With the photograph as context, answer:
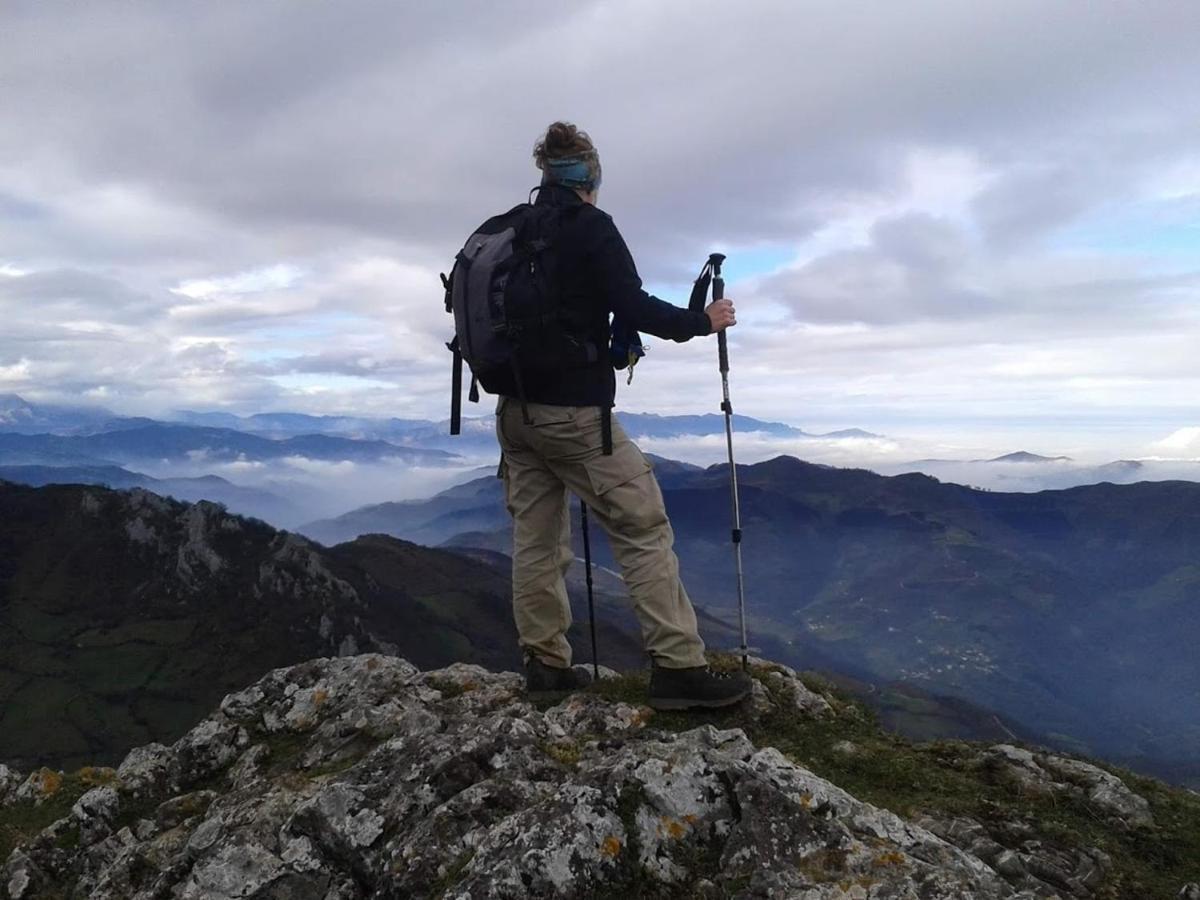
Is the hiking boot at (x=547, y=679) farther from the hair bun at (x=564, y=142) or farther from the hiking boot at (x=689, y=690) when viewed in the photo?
the hair bun at (x=564, y=142)

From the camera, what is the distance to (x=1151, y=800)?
7.55 m

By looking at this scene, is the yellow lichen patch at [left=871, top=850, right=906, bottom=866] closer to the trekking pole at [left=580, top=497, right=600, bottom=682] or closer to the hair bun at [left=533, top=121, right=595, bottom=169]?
the trekking pole at [left=580, top=497, right=600, bottom=682]

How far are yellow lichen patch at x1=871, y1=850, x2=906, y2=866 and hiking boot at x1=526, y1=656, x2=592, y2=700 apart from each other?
571 cm

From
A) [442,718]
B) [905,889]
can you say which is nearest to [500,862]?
[905,889]

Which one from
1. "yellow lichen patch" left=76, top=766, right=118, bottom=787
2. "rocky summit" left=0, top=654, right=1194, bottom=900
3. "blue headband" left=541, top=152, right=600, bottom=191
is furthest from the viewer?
"yellow lichen patch" left=76, top=766, right=118, bottom=787

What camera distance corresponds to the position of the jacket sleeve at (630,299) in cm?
815

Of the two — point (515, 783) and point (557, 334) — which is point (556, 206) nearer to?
point (557, 334)

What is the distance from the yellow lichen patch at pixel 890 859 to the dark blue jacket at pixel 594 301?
16.9 feet

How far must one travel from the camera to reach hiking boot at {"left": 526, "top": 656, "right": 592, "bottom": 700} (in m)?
10.5

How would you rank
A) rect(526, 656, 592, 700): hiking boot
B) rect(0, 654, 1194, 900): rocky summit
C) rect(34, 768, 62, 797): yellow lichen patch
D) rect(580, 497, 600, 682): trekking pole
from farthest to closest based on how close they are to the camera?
rect(34, 768, 62, 797): yellow lichen patch < rect(580, 497, 600, 682): trekking pole < rect(526, 656, 592, 700): hiking boot < rect(0, 654, 1194, 900): rocky summit

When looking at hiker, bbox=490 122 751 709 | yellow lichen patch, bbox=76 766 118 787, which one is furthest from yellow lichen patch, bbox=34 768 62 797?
hiker, bbox=490 122 751 709

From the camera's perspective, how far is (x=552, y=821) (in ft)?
18.3

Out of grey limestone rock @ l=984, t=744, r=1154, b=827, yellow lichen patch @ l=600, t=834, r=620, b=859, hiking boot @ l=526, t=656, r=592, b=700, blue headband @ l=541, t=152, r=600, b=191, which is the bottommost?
grey limestone rock @ l=984, t=744, r=1154, b=827

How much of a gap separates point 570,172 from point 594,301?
1502mm
